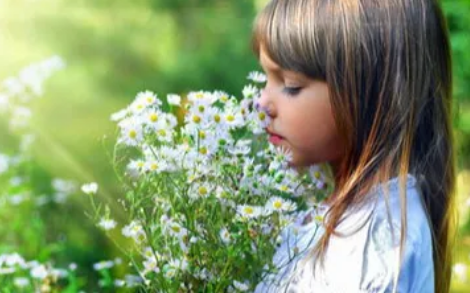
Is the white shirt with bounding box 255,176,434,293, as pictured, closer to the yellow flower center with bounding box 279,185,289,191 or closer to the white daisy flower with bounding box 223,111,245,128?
the yellow flower center with bounding box 279,185,289,191

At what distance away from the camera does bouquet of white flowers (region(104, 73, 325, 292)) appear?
1740mm

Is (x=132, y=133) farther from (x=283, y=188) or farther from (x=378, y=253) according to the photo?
(x=378, y=253)

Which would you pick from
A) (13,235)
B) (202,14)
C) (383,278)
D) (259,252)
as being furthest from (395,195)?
(202,14)

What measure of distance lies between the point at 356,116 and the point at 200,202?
1.15ft

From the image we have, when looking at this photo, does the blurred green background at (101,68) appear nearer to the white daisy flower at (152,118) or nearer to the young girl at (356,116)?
the young girl at (356,116)

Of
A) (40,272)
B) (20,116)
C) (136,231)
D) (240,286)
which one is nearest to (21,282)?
(40,272)

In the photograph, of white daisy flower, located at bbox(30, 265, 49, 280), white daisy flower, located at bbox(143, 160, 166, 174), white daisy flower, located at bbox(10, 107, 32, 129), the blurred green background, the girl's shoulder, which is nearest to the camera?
white daisy flower, located at bbox(143, 160, 166, 174)

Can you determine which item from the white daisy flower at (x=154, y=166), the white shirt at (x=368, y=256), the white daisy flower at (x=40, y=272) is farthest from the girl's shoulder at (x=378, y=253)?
the white daisy flower at (x=40, y=272)

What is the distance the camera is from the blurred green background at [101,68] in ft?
12.5

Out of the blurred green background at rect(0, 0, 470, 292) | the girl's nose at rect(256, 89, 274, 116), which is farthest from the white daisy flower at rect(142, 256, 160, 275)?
the blurred green background at rect(0, 0, 470, 292)

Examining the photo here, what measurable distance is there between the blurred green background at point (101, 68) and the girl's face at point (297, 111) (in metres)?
1.67

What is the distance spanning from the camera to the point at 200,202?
1.76 metres

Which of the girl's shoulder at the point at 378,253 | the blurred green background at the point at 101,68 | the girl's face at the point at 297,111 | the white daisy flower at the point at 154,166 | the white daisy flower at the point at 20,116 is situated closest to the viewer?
the white daisy flower at the point at 154,166

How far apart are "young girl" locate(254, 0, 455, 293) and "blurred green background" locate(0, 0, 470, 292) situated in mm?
1609
